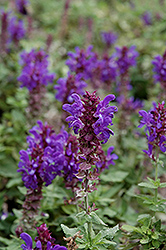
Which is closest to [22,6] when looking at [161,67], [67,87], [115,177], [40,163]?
[67,87]

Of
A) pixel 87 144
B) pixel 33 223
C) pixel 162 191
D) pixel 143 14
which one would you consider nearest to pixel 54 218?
pixel 33 223

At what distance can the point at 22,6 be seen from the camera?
7359 millimetres

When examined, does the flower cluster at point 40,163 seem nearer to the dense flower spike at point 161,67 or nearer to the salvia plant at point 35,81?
the salvia plant at point 35,81

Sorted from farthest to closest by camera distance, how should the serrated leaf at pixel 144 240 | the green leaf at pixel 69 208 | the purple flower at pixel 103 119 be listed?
the green leaf at pixel 69 208, the serrated leaf at pixel 144 240, the purple flower at pixel 103 119

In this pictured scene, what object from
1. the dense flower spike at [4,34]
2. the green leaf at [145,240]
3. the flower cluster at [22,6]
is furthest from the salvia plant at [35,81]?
the flower cluster at [22,6]

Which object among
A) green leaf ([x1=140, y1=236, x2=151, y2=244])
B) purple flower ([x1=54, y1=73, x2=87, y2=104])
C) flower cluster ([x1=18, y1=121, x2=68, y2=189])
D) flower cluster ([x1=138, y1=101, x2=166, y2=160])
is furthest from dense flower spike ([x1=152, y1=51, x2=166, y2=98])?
green leaf ([x1=140, y1=236, x2=151, y2=244])

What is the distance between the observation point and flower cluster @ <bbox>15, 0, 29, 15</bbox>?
726cm

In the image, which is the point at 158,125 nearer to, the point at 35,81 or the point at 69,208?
the point at 69,208

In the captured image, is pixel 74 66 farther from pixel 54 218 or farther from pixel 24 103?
pixel 54 218

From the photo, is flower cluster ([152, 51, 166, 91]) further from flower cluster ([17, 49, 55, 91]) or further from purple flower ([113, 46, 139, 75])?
flower cluster ([17, 49, 55, 91])

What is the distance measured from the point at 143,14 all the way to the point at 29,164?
707 cm

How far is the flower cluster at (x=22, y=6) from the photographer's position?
7265 millimetres

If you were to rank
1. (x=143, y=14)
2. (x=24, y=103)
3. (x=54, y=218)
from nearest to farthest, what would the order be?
(x=54, y=218)
(x=24, y=103)
(x=143, y=14)

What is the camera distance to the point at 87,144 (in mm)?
2209
